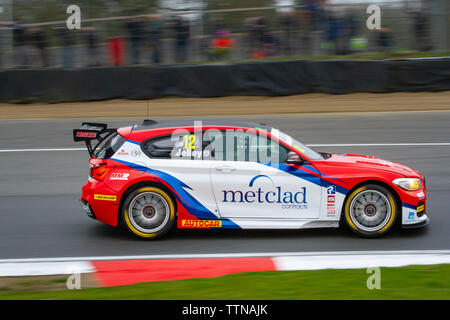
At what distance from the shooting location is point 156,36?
61.3 feet

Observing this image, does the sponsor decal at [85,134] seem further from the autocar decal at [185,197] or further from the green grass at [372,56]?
the green grass at [372,56]

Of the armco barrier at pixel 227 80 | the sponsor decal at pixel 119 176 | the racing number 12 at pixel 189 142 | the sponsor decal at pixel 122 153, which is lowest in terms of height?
the sponsor decal at pixel 119 176

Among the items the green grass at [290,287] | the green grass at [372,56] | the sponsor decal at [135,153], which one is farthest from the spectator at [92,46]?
the green grass at [290,287]

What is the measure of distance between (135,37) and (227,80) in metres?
3.18

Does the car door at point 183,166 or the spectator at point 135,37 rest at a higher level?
the spectator at point 135,37

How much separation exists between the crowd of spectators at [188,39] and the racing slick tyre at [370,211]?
11.7 meters

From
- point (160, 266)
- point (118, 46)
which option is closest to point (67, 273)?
point (160, 266)

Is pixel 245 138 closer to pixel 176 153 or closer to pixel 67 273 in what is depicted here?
pixel 176 153

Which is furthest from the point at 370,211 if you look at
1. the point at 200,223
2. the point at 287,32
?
the point at 287,32

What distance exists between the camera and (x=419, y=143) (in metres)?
→ 13.1

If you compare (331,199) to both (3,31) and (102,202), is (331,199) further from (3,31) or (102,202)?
Answer: (3,31)

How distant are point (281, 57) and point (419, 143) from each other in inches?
263

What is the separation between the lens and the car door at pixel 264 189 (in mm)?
7426

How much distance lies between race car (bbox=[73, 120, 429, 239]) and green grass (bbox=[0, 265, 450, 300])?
1.34 m
